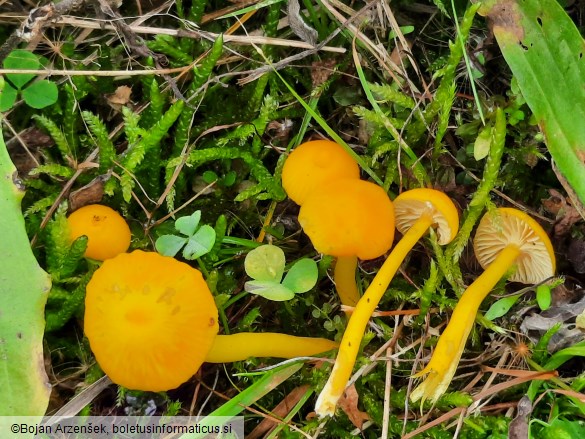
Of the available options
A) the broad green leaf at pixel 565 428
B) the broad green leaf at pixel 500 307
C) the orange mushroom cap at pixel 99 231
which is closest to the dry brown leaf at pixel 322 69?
the orange mushroom cap at pixel 99 231

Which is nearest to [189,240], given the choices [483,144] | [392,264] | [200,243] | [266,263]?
[200,243]

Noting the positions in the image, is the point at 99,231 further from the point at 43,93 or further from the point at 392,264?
the point at 392,264

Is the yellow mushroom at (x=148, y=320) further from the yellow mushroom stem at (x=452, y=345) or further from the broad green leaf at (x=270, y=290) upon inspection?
the yellow mushroom stem at (x=452, y=345)

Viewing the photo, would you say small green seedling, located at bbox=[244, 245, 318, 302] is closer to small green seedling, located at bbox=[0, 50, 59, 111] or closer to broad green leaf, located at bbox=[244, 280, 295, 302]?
broad green leaf, located at bbox=[244, 280, 295, 302]

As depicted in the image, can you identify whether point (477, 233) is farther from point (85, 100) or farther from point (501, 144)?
point (85, 100)

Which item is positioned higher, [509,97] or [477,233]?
[509,97]

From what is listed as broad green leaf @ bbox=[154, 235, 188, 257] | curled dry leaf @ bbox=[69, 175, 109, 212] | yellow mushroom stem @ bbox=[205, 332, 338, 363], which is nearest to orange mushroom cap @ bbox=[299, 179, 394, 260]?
yellow mushroom stem @ bbox=[205, 332, 338, 363]

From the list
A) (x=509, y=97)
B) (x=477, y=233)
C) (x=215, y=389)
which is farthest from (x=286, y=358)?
(x=509, y=97)
